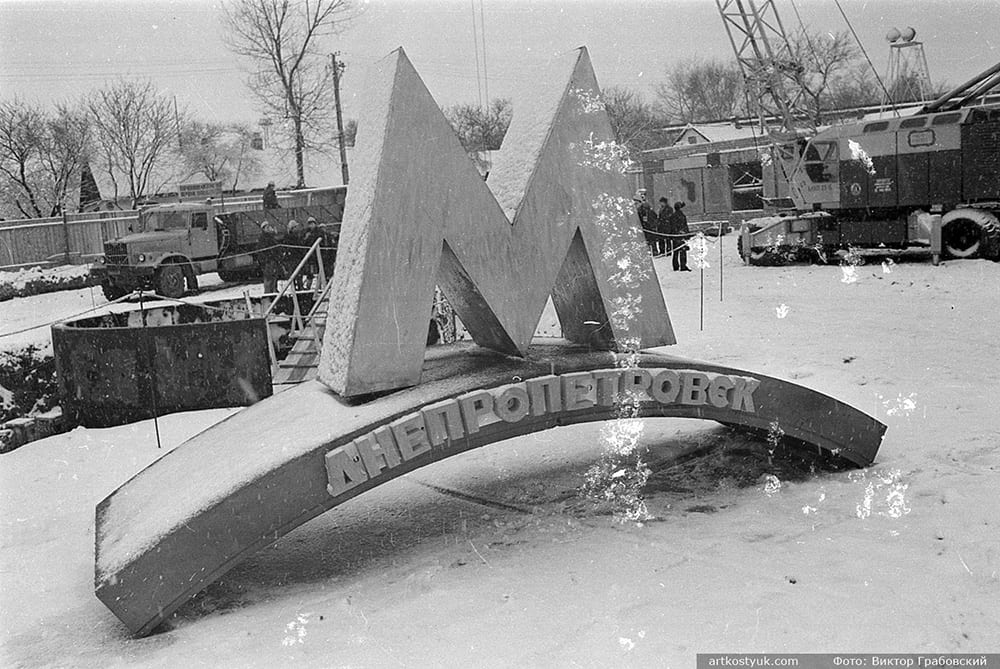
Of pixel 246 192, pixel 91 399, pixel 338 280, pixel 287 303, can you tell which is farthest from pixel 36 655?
pixel 246 192

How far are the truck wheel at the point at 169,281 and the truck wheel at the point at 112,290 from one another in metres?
0.93

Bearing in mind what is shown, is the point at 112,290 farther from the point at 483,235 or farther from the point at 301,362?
the point at 483,235

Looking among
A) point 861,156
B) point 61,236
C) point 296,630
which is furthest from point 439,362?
point 61,236

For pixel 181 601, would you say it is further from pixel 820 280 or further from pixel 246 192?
pixel 246 192

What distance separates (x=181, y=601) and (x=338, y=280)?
7.18ft

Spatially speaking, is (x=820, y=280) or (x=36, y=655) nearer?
(x=36, y=655)

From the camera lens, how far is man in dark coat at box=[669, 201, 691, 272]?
19828mm

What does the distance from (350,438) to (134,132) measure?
28602mm

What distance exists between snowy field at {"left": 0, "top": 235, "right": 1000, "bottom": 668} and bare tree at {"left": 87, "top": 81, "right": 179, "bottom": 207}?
24029mm

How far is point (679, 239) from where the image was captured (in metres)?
20.1

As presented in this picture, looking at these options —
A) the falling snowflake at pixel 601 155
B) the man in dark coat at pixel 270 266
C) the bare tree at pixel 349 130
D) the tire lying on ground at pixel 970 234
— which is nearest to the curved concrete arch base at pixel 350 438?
the falling snowflake at pixel 601 155

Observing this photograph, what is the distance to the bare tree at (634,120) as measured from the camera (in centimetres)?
2022

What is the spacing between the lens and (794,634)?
3979 millimetres

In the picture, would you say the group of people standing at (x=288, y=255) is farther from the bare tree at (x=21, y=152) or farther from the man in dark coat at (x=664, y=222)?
the bare tree at (x=21, y=152)
